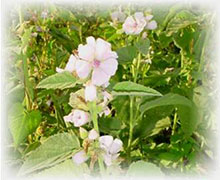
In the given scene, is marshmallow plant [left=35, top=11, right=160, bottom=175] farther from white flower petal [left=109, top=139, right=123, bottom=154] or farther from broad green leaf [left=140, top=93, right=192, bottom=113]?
broad green leaf [left=140, top=93, right=192, bottom=113]

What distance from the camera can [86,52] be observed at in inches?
30.2

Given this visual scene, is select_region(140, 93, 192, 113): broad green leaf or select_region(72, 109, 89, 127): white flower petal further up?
select_region(72, 109, 89, 127): white flower petal

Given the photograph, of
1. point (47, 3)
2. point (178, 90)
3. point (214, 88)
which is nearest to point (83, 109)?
point (178, 90)

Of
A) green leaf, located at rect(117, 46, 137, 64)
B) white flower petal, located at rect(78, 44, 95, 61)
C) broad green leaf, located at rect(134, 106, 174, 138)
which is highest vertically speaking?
white flower petal, located at rect(78, 44, 95, 61)

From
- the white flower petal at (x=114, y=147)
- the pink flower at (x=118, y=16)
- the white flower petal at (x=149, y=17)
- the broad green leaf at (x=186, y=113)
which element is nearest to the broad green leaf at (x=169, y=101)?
the broad green leaf at (x=186, y=113)

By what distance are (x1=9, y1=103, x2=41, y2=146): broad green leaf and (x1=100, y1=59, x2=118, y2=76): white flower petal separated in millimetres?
342

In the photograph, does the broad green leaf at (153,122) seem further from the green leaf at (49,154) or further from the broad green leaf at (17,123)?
the green leaf at (49,154)

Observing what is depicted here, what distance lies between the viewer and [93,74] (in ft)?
2.44

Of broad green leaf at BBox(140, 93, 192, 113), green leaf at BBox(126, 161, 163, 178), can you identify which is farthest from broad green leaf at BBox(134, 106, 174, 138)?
green leaf at BBox(126, 161, 163, 178)

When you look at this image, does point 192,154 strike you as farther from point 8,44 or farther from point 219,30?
point 8,44

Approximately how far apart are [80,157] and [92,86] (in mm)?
117

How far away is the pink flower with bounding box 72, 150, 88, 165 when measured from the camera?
76 centimetres

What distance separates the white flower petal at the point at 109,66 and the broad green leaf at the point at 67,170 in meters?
0.17

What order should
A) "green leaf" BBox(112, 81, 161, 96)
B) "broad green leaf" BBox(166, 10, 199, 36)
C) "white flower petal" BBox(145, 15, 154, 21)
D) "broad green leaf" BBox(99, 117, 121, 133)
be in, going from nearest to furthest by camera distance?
"green leaf" BBox(112, 81, 161, 96), "broad green leaf" BBox(99, 117, 121, 133), "broad green leaf" BBox(166, 10, 199, 36), "white flower petal" BBox(145, 15, 154, 21)
